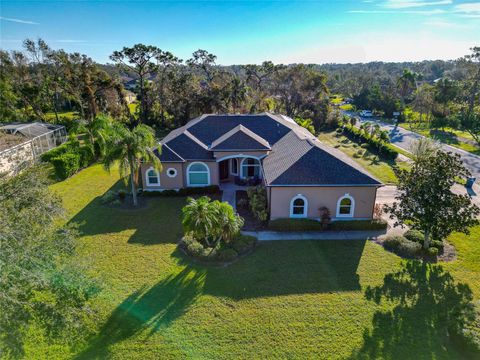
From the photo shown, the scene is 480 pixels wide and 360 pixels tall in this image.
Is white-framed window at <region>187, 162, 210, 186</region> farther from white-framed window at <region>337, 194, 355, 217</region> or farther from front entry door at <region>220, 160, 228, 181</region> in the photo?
white-framed window at <region>337, 194, 355, 217</region>

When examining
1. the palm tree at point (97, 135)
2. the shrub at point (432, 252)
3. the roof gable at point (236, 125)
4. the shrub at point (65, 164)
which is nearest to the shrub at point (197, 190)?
the roof gable at point (236, 125)

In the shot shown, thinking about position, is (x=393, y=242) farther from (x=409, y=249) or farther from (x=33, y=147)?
(x=33, y=147)

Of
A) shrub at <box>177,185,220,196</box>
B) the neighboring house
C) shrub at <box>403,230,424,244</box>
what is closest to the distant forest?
the neighboring house

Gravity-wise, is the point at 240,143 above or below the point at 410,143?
above

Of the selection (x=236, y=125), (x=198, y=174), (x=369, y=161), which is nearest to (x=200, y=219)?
(x=198, y=174)

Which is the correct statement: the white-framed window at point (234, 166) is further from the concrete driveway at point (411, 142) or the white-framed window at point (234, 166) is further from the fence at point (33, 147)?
the concrete driveway at point (411, 142)

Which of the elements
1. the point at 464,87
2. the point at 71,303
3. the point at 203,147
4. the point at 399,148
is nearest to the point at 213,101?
the point at 203,147
